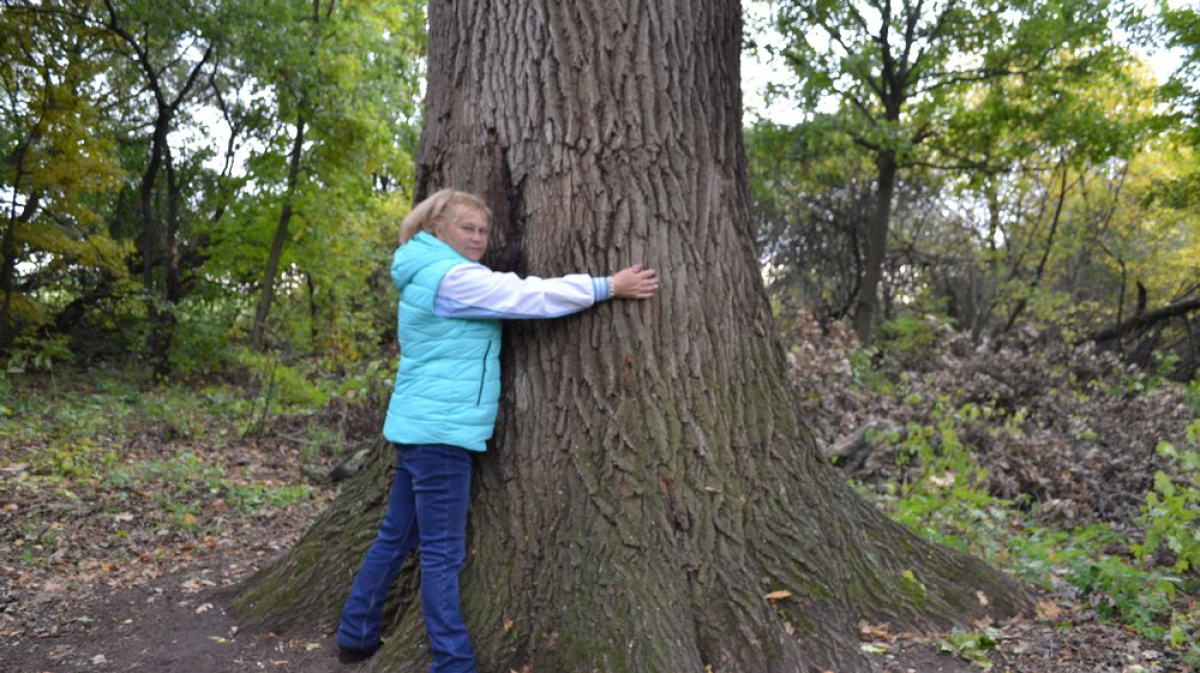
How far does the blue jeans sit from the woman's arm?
0.57 m

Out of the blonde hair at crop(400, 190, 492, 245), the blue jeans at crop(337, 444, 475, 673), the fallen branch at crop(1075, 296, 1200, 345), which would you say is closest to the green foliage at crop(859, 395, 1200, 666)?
the blue jeans at crop(337, 444, 475, 673)

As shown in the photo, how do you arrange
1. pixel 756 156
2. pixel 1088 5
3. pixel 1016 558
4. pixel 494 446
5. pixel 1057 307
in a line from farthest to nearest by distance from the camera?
pixel 1057 307 < pixel 756 156 < pixel 1088 5 < pixel 1016 558 < pixel 494 446

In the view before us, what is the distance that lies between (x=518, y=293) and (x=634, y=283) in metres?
0.47

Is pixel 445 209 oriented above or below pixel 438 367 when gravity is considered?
above

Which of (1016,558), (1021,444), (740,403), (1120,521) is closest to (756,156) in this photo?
(1021,444)

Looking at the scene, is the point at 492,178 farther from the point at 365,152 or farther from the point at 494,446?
the point at 365,152

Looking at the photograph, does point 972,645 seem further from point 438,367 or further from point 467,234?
point 467,234

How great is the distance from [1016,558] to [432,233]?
12.2 ft

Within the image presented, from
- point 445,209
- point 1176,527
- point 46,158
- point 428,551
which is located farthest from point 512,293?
point 46,158

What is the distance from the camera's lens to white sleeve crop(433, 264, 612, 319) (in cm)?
346

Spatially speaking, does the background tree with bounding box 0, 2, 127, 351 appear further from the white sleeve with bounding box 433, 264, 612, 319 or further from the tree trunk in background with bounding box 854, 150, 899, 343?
the tree trunk in background with bounding box 854, 150, 899, 343

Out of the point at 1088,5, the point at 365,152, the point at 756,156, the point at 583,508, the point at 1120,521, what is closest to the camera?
the point at 583,508

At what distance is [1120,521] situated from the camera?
6.62 m

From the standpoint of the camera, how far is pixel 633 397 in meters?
3.60
